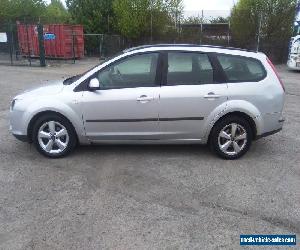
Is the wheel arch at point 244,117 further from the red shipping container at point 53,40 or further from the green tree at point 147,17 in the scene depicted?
the green tree at point 147,17

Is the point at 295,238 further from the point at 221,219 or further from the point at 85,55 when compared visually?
the point at 85,55

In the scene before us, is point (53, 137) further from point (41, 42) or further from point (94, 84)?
point (41, 42)

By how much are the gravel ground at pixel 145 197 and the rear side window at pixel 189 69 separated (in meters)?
1.14

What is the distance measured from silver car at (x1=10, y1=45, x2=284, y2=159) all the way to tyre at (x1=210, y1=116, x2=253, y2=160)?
0.01 m

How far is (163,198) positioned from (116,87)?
1846 mm

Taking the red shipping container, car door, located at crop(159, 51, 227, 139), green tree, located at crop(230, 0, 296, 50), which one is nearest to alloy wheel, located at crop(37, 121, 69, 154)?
car door, located at crop(159, 51, 227, 139)

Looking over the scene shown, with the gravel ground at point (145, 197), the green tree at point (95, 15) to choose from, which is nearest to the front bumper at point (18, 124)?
the gravel ground at point (145, 197)

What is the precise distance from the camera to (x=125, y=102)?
5418 millimetres

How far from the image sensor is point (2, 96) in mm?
10797

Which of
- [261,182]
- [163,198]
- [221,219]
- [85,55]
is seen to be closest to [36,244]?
[163,198]

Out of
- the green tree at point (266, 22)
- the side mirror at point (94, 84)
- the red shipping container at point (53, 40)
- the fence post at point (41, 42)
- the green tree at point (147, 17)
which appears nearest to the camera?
the side mirror at point (94, 84)

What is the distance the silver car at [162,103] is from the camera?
5445 mm

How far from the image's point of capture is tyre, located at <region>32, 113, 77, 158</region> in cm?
555

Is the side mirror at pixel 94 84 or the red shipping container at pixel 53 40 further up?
the red shipping container at pixel 53 40
